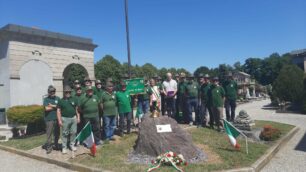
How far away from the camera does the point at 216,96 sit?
31.6ft

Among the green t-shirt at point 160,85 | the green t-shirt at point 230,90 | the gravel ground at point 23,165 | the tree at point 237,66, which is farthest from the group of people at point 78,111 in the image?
the tree at point 237,66

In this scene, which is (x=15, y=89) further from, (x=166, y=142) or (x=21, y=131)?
(x=166, y=142)

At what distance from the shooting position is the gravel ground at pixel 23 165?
6924mm

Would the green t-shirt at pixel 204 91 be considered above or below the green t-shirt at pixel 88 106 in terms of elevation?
above

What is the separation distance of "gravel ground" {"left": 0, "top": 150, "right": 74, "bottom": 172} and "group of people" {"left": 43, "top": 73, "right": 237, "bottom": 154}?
0.70 m

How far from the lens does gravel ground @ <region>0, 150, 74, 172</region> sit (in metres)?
6.92

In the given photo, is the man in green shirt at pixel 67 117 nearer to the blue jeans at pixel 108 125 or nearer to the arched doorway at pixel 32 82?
the blue jeans at pixel 108 125

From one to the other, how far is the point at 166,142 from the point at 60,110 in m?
3.51

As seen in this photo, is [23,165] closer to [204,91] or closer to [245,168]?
[245,168]

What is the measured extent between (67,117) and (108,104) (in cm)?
134

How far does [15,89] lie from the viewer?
16578 millimetres

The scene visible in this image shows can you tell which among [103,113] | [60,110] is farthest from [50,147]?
[103,113]

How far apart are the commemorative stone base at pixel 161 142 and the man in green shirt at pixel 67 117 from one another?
2.14m

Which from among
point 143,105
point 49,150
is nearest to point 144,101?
point 143,105
